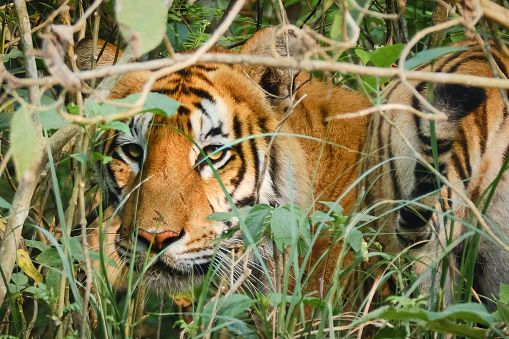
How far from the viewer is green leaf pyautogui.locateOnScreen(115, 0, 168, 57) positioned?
784 millimetres

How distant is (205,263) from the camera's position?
2.37 metres

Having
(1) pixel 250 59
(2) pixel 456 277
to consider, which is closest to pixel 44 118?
(1) pixel 250 59

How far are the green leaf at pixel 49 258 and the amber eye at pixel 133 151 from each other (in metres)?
0.92

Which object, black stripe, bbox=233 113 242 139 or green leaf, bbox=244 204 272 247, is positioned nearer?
green leaf, bbox=244 204 272 247

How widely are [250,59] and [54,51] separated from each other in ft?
1.07

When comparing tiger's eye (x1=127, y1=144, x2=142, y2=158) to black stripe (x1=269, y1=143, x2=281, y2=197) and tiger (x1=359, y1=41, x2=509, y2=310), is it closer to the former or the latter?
black stripe (x1=269, y1=143, x2=281, y2=197)

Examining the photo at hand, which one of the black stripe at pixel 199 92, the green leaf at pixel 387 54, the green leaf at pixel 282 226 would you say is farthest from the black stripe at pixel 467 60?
the black stripe at pixel 199 92

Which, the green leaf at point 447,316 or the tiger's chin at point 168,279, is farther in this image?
the tiger's chin at point 168,279

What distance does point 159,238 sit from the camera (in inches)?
85.6

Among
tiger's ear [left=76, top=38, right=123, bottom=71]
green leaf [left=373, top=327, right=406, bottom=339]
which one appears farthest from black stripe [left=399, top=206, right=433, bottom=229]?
tiger's ear [left=76, top=38, right=123, bottom=71]

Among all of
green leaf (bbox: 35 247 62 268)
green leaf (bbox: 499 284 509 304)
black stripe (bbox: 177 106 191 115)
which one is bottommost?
green leaf (bbox: 35 247 62 268)

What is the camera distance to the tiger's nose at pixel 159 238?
2158mm

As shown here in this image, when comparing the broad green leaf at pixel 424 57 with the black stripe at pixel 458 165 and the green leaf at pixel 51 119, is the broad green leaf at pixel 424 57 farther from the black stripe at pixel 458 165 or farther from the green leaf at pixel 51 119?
the green leaf at pixel 51 119

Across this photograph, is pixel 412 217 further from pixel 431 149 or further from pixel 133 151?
pixel 133 151
